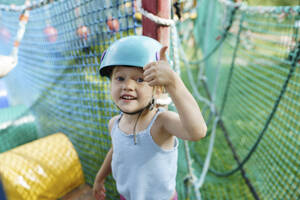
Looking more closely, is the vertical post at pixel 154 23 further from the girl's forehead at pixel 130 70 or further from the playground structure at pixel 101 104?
the girl's forehead at pixel 130 70

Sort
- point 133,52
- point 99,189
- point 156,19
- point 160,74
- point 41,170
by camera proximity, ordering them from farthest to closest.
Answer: point 41,170
point 99,189
point 156,19
point 133,52
point 160,74

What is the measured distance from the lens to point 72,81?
1726mm

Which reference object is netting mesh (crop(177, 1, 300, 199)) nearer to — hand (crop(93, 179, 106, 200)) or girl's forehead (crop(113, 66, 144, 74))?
hand (crop(93, 179, 106, 200))

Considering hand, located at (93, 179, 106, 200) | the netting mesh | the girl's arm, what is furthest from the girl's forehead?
the netting mesh

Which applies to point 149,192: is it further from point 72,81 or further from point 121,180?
point 72,81

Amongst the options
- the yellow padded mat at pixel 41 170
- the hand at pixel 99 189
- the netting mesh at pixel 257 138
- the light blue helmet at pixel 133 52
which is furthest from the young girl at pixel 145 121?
the netting mesh at pixel 257 138

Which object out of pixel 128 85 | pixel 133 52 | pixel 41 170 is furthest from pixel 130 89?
pixel 41 170

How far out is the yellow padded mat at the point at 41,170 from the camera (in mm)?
1275

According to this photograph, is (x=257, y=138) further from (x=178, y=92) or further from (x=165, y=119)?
(x=178, y=92)

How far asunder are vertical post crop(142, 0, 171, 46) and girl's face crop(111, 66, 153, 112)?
240 millimetres

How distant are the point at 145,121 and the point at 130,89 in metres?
0.18

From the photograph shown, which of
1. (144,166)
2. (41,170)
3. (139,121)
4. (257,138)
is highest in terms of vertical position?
(139,121)

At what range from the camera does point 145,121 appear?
83cm

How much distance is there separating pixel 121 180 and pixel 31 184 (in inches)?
31.2
